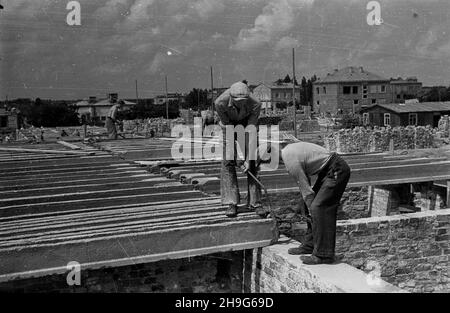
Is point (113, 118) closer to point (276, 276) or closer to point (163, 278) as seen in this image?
point (163, 278)

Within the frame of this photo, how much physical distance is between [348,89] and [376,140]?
39865mm

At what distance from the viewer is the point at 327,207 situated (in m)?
5.11

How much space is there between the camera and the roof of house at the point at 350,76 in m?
64.0

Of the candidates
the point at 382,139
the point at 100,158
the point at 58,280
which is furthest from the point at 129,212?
the point at 382,139

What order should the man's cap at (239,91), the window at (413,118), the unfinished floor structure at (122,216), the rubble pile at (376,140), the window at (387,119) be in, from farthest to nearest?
1. the window at (387,119)
2. the window at (413,118)
3. the rubble pile at (376,140)
4. the man's cap at (239,91)
5. the unfinished floor structure at (122,216)

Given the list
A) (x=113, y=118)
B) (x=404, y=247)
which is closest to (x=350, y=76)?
(x=113, y=118)

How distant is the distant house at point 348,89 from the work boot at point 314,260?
59.4 metres

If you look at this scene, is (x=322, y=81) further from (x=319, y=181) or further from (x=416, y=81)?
(x=319, y=181)

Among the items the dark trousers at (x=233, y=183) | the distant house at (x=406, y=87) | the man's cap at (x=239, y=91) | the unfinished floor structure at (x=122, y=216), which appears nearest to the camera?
the unfinished floor structure at (x=122, y=216)

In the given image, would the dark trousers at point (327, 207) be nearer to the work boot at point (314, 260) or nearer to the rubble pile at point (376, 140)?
the work boot at point (314, 260)

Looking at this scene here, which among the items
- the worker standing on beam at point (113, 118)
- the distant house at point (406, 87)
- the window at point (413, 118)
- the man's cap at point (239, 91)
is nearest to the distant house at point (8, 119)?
the worker standing on beam at point (113, 118)

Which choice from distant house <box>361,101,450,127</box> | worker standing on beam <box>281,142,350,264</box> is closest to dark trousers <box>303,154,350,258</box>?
worker standing on beam <box>281,142,350,264</box>

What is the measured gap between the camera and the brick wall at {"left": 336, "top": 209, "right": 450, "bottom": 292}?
709 cm

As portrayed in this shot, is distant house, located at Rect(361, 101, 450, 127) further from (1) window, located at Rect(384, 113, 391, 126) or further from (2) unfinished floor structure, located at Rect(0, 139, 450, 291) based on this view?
(2) unfinished floor structure, located at Rect(0, 139, 450, 291)
